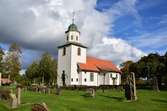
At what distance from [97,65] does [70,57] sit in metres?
9.90

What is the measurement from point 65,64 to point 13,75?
1796 centimetres

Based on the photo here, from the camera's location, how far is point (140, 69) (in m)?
71.2

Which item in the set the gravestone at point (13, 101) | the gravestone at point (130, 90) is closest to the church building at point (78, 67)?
the gravestone at point (130, 90)

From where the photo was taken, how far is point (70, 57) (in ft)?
238

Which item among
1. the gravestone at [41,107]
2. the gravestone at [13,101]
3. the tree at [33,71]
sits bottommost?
the gravestone at [13,101]

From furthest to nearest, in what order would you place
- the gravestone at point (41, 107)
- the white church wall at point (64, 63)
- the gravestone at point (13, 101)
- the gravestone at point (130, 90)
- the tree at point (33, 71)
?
the tree at point (33, 71)
the white church wall at point (64, 63)
the gravestone at point (130, 90)
the gravestone at point (13, 101)
the gravestone at point (41, 107)

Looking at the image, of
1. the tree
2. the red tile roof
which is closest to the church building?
the red tile roof

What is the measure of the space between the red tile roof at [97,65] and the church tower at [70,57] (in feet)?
5.78

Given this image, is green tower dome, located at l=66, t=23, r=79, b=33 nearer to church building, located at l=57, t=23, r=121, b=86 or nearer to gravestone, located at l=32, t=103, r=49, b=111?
church building, located at l=57, t=23, r=121, b=86

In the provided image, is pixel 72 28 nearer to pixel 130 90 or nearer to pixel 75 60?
pixel 75 60

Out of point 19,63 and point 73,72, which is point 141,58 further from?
point 19,63

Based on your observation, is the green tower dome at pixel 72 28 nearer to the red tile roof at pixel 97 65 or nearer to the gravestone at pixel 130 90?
the red tile roof at pixel 97 65

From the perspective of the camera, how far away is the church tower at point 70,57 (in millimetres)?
71825

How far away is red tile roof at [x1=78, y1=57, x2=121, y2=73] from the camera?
73.8m
